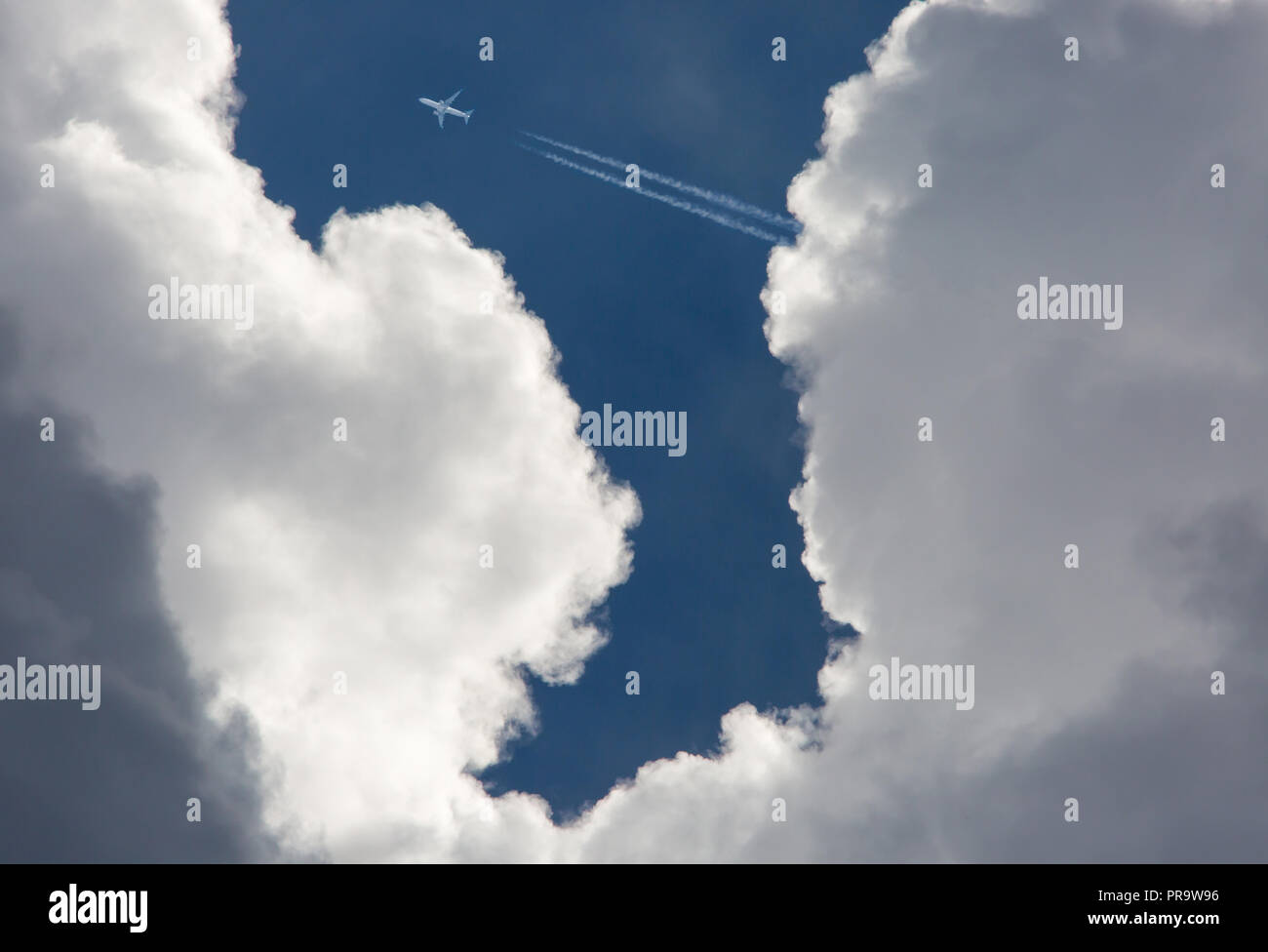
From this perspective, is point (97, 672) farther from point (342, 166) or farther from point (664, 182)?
point (664, 182)

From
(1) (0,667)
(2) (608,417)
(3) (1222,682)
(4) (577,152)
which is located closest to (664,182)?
(4) (577,152)

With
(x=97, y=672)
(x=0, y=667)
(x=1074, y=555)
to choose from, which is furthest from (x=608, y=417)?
(x=0, y=667)

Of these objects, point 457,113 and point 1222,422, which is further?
point 457,113

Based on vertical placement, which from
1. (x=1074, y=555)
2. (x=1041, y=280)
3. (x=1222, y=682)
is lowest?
(x=1222, y=682)

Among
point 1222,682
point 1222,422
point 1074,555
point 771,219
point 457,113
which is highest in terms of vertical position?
point 457,113

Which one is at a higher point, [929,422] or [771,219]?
[771,219]
